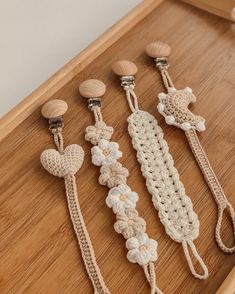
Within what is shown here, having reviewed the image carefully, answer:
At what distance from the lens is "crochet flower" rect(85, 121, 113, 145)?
0.81m

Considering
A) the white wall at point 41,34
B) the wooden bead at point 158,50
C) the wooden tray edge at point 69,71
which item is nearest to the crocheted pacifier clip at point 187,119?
the wooden bead at point 158,50

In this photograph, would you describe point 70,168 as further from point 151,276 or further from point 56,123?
point 151,276

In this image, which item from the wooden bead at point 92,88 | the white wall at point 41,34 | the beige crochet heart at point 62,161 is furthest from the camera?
the white wall at point 41,34

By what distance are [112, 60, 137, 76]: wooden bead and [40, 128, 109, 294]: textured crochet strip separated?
0.16 meters

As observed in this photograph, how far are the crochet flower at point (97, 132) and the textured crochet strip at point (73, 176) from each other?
0.11ft

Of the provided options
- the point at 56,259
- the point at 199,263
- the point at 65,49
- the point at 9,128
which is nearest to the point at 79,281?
the point at 56,259

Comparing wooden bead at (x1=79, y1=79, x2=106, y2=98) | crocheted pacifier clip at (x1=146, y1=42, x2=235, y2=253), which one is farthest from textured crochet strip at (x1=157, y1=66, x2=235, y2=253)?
wooden bead at (x1=79, y1=79, x2=106, y2=98)

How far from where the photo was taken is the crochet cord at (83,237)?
0.67 m

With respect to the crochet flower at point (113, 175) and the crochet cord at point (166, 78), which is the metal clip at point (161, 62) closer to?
the crochet cord at point (166, 78)

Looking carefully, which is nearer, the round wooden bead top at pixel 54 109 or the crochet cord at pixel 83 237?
the crochet cord at pixel 83 237

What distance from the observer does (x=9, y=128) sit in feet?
2.74

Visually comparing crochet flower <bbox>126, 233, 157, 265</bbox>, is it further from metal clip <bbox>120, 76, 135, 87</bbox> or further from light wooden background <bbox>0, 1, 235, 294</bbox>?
metal clip <bbox>120, 76, 135, 87</bbox>

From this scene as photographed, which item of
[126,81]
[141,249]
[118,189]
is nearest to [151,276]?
[141,249]

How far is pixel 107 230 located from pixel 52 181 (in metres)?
0.12
